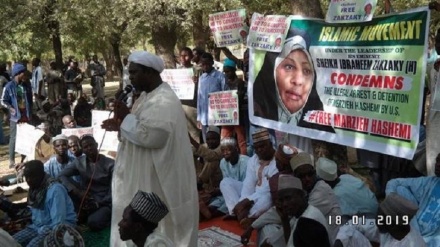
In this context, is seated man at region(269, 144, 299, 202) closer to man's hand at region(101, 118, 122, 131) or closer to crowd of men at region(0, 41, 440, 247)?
crowd of men at region(0, 41, 440, 247)

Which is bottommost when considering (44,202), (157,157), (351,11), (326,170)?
(44,202)

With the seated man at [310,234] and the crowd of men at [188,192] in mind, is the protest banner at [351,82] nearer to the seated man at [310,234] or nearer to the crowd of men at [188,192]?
the crowd of men at [188,192]

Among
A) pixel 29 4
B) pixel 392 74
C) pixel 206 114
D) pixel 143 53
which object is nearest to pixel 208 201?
pixel 206 114

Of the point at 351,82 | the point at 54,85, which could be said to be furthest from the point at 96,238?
the point at 54,85

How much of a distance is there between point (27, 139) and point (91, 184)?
2989 mm

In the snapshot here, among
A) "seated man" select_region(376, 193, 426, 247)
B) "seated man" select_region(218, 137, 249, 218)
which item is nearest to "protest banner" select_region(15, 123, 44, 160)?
"seated man" select_region(218, 137, 249, 218)

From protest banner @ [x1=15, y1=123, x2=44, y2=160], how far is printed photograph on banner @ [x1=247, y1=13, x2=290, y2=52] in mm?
3612

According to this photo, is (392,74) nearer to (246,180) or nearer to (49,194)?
(246,180)

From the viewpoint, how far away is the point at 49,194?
4.81 metres

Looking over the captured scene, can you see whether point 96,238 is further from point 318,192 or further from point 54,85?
point 54,85

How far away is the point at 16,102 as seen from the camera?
9.73 metres

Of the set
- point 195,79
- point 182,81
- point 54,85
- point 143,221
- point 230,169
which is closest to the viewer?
point 143,221

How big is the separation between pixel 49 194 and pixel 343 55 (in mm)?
3470

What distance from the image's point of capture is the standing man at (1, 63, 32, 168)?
9.45 meters
